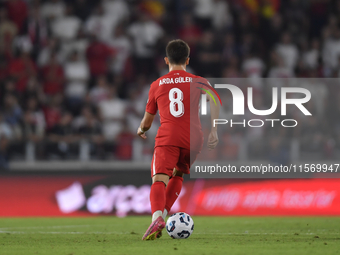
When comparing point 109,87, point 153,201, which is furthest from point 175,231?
point 109,87

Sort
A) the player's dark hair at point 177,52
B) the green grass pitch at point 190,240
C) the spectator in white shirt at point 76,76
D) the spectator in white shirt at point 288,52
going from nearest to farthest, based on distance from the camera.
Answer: the green grass pitch at point 190,240 → the player's dark hair at point 177,52 → the spectator in white shirt at point 76,76 → the spectator in white shirt at point 288,52

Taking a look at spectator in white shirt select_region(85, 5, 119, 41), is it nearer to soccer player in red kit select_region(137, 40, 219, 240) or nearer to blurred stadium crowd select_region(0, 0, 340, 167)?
blurred stadium crowd select_region(0, 0, 340, 167)

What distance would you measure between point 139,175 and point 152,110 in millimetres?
4791

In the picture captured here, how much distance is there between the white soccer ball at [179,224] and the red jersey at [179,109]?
67 centimetres

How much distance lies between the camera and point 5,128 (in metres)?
10.3

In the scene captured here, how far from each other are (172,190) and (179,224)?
1.37 feet

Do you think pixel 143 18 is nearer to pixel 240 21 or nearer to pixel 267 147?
pixel 240 21

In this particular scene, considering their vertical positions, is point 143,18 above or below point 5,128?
above

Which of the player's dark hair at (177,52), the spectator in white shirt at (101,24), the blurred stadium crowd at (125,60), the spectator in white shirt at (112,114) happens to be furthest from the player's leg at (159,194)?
the spectator in white shirt at (101,24)

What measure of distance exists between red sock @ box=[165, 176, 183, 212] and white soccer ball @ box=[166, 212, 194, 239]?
0.78 feet

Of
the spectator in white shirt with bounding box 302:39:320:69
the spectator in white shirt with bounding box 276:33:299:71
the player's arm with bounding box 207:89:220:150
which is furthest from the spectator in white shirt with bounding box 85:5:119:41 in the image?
the player's arm with bounding box 207:89:220:150

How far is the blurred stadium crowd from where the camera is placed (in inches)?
405

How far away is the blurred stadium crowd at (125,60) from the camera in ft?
33.8

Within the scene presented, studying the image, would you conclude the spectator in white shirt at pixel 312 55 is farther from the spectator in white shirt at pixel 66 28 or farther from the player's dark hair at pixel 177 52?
the player's dark hair at pixel 177 52
